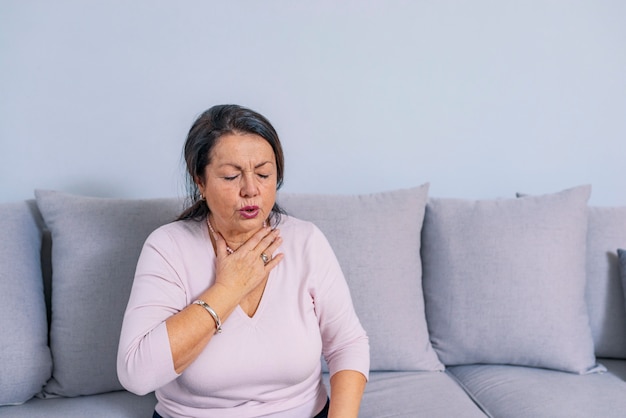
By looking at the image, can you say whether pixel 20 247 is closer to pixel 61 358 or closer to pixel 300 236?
pixel 61 358

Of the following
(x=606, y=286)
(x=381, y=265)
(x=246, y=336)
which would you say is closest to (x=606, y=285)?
(x=606, y=286)

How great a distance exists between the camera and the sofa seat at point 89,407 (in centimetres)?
154

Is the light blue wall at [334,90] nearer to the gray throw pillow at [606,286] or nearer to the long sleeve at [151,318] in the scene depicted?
the gray throw pillow at [606,286]

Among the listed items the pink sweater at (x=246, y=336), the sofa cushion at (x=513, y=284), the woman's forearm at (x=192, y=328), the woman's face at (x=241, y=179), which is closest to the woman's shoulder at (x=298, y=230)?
the pink sweater at (x=246, y=336)

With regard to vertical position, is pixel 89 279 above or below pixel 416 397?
above

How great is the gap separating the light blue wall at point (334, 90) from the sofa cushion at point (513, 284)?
1.19 feet

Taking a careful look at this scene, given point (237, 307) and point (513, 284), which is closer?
point (237, 307)

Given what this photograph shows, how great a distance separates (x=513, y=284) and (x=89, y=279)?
1.19 metres

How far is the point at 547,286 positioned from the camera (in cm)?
183

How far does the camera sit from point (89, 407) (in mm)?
1587

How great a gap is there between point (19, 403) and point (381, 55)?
1.51 m

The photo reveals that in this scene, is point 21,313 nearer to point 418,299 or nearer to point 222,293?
point 222,293

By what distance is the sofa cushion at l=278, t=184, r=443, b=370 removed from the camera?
1781 mm

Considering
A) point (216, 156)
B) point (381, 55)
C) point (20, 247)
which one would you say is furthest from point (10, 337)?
point (381, 55)
